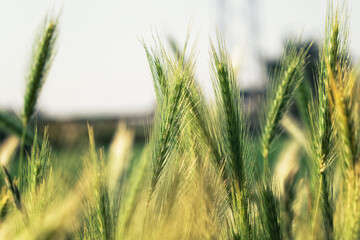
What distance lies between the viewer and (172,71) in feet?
2.74

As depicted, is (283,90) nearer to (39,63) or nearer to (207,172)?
(207,172)

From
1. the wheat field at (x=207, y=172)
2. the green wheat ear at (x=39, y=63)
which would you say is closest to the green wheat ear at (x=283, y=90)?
the wheat field at (x=207, y=172)

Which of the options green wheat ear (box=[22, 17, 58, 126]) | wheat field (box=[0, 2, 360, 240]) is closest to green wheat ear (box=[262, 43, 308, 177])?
wheat field (box=[0, 2, 360, 240])

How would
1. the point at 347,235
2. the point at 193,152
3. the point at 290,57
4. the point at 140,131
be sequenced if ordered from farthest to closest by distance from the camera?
the point at 140,131, the point at 290,57, the point at 193,152, the point at 347,235

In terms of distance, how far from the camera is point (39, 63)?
1.15 m

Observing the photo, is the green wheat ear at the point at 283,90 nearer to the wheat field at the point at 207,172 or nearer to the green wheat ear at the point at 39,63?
the wheat field at the point at 207,172

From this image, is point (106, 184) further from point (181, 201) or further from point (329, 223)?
→ point (329, 223)

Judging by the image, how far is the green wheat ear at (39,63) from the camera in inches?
44.8

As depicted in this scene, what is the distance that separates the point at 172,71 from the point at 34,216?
0.38m

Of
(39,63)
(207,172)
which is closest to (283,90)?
(207,172)

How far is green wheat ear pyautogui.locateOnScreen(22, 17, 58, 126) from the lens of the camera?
1139mm

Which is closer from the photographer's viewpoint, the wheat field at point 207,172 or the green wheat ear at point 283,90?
the wheat field at point 207,172

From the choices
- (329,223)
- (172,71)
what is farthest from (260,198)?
(172,71)

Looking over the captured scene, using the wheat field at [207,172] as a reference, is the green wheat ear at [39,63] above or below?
above
